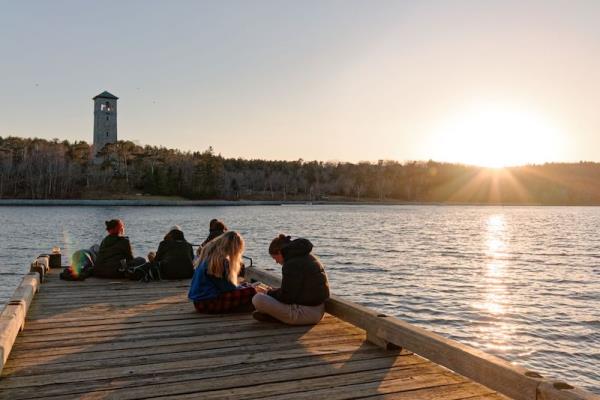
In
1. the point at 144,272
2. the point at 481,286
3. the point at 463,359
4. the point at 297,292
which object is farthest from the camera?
the point at 481,286

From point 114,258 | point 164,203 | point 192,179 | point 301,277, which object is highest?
point 192,179

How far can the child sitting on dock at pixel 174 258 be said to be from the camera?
10695mm

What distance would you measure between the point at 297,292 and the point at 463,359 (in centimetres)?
263

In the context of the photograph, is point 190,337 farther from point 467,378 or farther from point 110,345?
point 467,378

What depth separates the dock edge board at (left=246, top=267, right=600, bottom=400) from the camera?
12.9 feet

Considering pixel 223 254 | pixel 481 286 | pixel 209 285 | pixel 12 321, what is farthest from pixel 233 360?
pixel 481 286

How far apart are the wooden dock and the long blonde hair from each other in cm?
68

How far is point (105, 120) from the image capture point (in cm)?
13762

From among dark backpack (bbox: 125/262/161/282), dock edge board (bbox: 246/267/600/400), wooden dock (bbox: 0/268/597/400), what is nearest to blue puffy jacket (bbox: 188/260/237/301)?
wooden dock (bbox: 0/268/597/400)

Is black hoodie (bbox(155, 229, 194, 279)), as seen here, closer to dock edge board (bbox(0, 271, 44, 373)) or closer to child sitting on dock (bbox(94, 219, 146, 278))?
child sitting on dock (bbox(94, 219, 146, 278))

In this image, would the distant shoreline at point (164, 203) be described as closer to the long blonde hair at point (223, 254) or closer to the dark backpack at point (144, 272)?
the dark backpack at point (144, 272)

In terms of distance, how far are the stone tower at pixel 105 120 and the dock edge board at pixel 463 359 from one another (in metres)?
142

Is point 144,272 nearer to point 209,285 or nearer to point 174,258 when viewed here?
point 174,258

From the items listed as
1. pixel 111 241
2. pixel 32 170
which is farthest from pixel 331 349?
pixel 32 170
